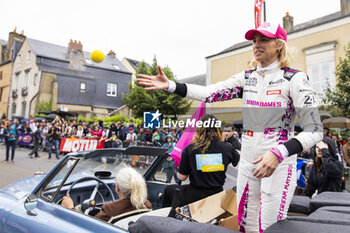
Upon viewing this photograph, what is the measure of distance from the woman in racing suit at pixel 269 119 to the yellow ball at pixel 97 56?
1426 cm

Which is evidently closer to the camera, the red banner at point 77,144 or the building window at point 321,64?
the red banner at point 77,144

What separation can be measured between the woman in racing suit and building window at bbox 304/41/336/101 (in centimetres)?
1708

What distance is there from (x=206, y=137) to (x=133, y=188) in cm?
95

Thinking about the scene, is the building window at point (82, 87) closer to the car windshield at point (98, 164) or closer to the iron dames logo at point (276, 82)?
the car windshield at point (98, 164)

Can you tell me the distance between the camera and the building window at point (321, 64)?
55.1 feet

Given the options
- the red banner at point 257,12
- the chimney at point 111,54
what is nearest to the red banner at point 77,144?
the red banner at point 257,12

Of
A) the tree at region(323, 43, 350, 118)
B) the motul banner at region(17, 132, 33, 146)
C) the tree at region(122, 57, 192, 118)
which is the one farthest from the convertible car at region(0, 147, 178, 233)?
the tree at region(122, 57, 192, 118)

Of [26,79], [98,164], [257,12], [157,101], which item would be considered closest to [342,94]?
[257,12]

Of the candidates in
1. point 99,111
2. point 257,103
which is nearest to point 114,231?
point 257,103

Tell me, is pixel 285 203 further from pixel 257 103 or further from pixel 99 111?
pixel 99 111

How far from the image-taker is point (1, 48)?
40781 millimetres

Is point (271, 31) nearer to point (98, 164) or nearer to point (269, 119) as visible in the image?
point (269, 119)

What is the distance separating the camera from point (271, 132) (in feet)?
5.51

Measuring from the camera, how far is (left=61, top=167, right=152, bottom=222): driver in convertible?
91.7 inches
